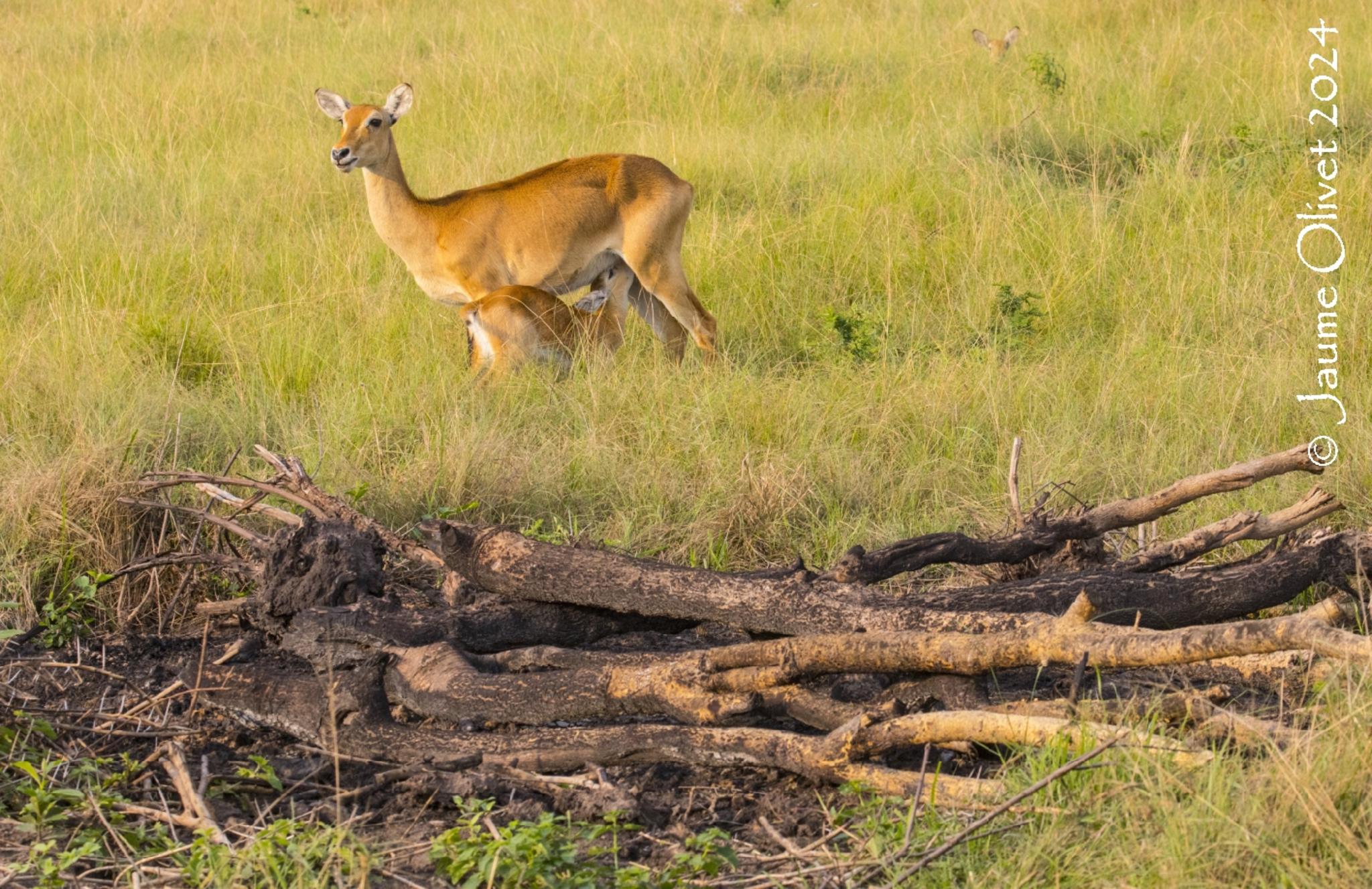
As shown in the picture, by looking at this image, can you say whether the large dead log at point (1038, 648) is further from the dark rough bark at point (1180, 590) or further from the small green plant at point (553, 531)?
the small green plant at point (553, 531)

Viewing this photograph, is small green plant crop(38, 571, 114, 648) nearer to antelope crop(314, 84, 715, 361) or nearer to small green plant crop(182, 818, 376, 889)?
small green plant crop(182, 818, 376, 889)

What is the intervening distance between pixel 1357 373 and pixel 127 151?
7243mm

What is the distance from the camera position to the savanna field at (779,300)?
4.37 metres

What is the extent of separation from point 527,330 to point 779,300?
127cm

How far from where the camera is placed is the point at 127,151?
31.1 ft

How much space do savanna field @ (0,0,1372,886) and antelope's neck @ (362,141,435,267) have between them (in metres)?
0.25

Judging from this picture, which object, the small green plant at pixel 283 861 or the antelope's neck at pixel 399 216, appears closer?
the small green plant at pixel 283 861

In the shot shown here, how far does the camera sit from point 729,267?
25.4ft

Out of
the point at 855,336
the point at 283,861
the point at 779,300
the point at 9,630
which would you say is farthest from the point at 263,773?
the point at 779,300

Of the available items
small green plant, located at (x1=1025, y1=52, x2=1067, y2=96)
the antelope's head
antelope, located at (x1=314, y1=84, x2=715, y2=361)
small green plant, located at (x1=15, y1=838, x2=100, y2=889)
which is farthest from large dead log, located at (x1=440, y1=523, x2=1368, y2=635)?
small green plant, located at (x1=1025, y1=52, x2=1067, y2=96)

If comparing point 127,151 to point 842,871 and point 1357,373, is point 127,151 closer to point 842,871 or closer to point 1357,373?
point 1357,373

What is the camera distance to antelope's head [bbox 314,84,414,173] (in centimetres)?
766

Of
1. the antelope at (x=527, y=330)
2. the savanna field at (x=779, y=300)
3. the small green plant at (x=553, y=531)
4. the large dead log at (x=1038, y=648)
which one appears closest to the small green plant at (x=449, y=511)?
the savanna field at (x=779, y=300)

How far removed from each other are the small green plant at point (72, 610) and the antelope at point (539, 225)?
357cm
